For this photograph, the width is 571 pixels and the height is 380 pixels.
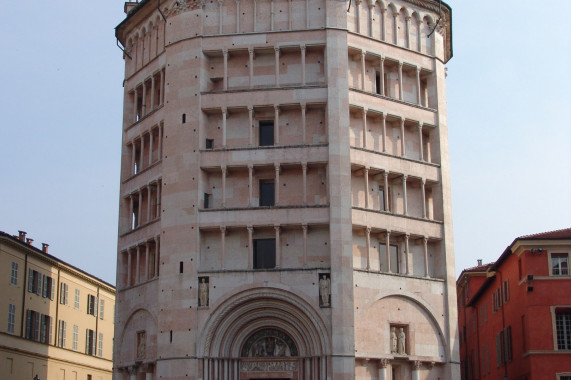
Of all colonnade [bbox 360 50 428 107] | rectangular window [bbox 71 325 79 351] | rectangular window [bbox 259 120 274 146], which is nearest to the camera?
rectangular window [bbox 259 120 274 146]

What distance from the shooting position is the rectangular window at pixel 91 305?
227 feet

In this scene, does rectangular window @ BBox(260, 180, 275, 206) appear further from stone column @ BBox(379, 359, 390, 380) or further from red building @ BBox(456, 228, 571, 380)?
red building @ BBox(456, 228, 571, 380)

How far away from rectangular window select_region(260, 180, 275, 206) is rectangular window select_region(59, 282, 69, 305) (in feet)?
88.0

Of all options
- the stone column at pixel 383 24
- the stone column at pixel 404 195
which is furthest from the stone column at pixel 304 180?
the stone column at pixel 383 24

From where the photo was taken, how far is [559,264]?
46281mm

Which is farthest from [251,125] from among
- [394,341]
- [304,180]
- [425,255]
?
[394,341]

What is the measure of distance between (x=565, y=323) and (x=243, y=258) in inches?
716

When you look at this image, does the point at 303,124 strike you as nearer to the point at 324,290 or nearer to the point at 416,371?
the point at 324,290

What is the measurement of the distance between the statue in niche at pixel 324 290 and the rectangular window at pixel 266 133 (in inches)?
321

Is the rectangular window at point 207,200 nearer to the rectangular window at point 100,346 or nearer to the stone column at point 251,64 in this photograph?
the stone column at point 251,64

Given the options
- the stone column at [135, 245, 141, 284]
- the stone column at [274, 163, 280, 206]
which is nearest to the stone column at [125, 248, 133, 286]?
the stone column at [135, 245, 141, 284]

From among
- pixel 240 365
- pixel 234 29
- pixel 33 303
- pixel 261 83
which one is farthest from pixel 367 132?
pixel 33 303

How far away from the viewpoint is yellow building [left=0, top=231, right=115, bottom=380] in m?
56.1

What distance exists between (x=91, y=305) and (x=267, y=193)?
103 ft
